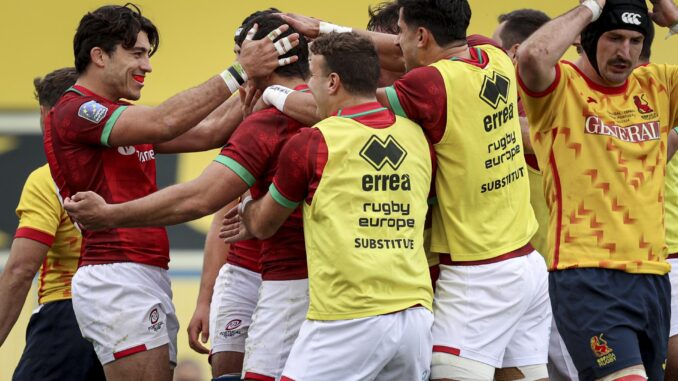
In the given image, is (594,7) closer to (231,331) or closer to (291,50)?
(291,50)

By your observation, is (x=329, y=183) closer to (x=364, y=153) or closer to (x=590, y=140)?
(x=364, y=153)

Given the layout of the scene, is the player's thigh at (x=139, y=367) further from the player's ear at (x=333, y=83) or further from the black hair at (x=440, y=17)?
the black hair at (x=440, y=17)

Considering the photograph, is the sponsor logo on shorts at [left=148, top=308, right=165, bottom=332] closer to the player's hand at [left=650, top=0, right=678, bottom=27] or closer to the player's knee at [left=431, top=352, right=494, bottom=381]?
the player's knee at [left=431, top=352, right=494, bottom=381]

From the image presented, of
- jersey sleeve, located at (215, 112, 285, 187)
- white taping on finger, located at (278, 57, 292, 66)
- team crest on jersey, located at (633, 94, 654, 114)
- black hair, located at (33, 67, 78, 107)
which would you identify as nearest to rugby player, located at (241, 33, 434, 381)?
jersey sleeve, located at (215, 112, 285, 187)

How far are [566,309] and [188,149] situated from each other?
6.55 ft

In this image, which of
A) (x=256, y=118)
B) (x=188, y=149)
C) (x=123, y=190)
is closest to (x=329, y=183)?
(x=256, y=118)

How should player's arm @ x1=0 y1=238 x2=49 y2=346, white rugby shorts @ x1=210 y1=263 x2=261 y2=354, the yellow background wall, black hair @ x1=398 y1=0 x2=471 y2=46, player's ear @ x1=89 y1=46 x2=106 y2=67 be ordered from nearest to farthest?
1. black hair @ x1=398 y1=0 x2=471 y2=46
2. player's ear @ x1=89 y1=46 x2=106 y2=67
3. white rugby shorts @ x1=210 y1=263 x2=261 y2=354
4. player's arm @ x1=0 y1=238 x2=49 y2=346
5. the yellow background wall

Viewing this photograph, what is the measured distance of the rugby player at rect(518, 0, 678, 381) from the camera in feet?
17.0

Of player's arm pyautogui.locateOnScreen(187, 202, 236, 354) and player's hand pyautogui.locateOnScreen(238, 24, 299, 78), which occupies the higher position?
player's hand pyautogui.locateOnScreen(238, 24, 299, 78)

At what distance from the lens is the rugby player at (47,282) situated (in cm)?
599

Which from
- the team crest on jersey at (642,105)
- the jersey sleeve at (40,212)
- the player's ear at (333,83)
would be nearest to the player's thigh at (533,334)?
the team crest on jersey at (642,105)

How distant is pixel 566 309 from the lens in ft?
17.4

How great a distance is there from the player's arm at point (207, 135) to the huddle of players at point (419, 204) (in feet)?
0.59

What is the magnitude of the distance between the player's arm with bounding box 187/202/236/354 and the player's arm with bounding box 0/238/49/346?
0.89 metres
